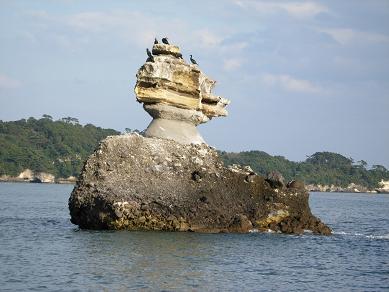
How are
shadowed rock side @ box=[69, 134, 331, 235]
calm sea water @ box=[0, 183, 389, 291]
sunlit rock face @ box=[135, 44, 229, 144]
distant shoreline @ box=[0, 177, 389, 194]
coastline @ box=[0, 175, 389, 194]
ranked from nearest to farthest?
calm sea water @ box=[0, 183, 389, 291]
shadowed rock side @ box=[69, 134, 331, 235]
sunlit rock face @ box=[135, 44, 229, 144]
distant shoreline @ box=[0, 177, 389, 194]
coastline @ box=[0, 175, 389, 194]

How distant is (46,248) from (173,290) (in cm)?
882

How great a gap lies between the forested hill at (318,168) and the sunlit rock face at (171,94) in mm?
116165

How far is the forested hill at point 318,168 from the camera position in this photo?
166 metres

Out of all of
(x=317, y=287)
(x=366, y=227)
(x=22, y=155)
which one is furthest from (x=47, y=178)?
(x=317, y=287)

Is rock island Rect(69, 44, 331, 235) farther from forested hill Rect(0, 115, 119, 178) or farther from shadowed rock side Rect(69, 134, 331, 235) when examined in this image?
forested hill Rect(0, 115, 119, 178)

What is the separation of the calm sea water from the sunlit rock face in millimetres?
5955

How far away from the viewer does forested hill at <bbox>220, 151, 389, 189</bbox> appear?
16575 cm

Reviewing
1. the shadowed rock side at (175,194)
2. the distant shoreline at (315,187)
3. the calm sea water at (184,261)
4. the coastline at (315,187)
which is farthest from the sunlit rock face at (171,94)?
the coastline at (315,187)

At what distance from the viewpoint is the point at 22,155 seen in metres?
146

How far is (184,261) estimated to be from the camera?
28.9m

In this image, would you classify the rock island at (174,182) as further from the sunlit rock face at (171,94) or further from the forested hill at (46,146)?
the forested hill at (46,146)

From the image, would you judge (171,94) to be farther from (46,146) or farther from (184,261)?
(46,146)

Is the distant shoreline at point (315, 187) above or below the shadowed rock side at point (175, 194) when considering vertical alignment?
above

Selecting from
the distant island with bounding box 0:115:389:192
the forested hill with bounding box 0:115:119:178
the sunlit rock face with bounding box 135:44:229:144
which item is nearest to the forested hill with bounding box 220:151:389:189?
the distant island with bounding box 0:115:389:192
